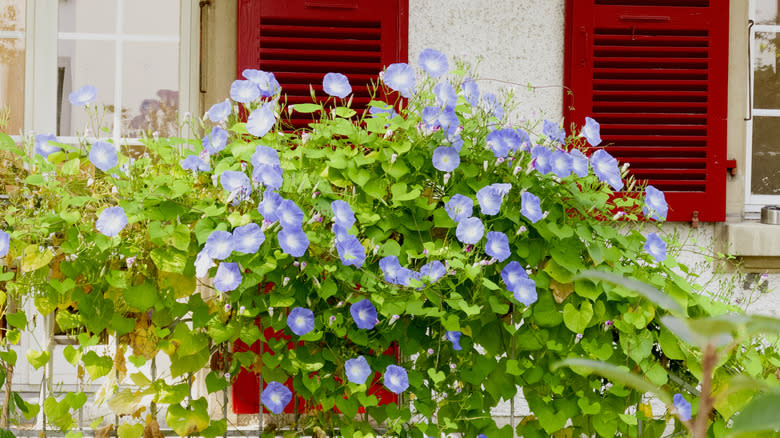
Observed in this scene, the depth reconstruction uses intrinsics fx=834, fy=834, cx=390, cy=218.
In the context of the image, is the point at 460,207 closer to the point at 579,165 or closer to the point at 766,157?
the point at 579,165

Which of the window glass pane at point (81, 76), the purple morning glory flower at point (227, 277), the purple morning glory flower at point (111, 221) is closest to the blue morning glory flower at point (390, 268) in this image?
the purple morning glory flower at point (227, 277)

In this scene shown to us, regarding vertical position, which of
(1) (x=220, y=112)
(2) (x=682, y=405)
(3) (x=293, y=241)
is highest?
(1) (x=220, y=112)

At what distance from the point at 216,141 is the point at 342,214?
1.07 feet

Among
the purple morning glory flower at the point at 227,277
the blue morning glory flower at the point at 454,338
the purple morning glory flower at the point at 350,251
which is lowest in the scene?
the blue morning glory flower at the point at 454,338

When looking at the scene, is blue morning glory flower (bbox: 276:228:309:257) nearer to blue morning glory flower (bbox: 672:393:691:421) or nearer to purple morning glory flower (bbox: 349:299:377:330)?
purple morning glory flower (bbox: 349:299:377:330)

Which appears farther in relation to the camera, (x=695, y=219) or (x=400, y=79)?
(x=695, y=219)

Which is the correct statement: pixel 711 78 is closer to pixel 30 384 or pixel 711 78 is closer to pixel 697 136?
pixel 697 136

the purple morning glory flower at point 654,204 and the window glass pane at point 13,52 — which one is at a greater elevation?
the window glass pane at point 13,52

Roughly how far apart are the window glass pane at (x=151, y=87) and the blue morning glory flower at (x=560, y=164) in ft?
7.42

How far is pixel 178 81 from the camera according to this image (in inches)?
140

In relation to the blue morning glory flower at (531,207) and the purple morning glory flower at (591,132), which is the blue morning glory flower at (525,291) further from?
the purple morning glory flower at (591,132)

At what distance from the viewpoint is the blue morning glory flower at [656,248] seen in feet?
5.78

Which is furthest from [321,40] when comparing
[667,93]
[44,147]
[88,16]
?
[44,147]

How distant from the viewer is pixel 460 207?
5.42 ft
